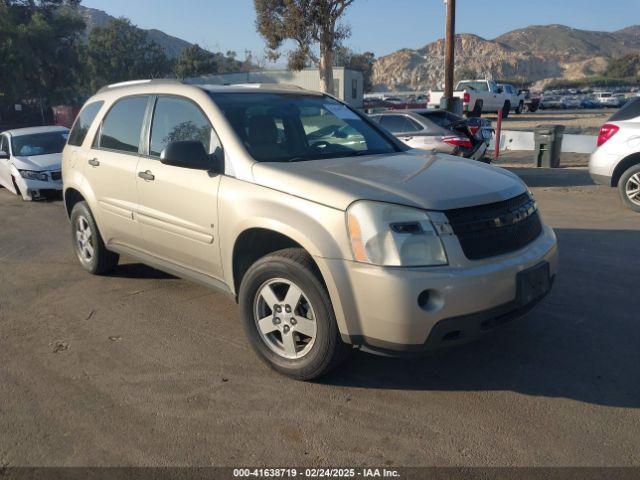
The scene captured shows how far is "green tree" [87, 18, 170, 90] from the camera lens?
60.8 metres

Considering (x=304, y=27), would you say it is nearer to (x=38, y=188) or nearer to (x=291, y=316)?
(x=38, y=188)

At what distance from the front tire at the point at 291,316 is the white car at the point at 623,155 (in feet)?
22.5

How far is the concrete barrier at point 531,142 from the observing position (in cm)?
1614

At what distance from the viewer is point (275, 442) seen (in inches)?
122

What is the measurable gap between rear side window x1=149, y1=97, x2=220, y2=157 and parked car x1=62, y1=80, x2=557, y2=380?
0.05 feet

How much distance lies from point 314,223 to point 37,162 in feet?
31.2

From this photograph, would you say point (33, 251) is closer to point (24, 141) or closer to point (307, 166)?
point (307, 166)

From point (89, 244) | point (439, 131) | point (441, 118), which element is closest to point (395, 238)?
point (89, 244)

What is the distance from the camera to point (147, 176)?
Answer: 15.1 feet

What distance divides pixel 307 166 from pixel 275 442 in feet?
5.76

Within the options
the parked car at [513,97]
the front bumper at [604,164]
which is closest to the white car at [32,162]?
the front bumper at [604,164]

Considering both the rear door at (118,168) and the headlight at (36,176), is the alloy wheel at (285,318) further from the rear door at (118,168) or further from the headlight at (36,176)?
the headlight at (36,176)

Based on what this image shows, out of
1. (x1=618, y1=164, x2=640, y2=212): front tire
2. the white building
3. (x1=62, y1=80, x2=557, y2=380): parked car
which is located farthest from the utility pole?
the white building

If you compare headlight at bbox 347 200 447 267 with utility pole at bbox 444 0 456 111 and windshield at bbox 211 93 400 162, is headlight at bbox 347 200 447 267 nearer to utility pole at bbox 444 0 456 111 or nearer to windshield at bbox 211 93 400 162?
windshield at bbox 211 93 400 162
